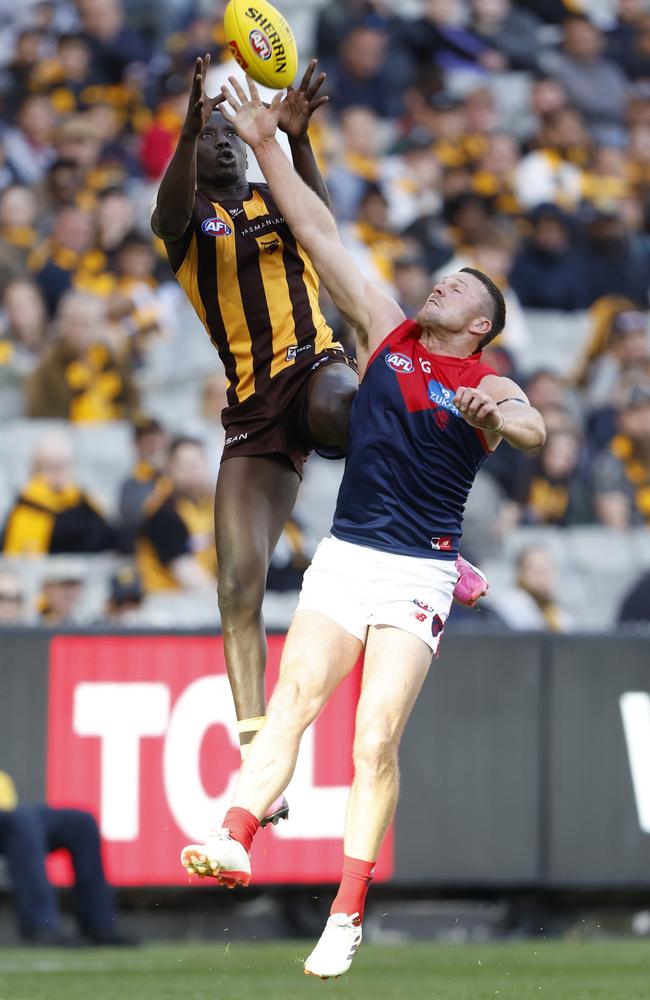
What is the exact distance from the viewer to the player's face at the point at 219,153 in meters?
6.95

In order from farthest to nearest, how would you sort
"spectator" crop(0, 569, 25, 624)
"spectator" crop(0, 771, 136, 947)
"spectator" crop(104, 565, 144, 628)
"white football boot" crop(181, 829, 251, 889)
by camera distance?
1. "spectator" crop(104, 565, 144, 628)
2. "spectator" crop(0, 569, 25, 624)
3. "spectator" crop(0, 771, 136, 947)
4. "white football boot" crop(181, 829, 251, 889)

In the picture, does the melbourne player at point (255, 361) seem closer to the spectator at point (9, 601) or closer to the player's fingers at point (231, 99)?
the player's fingers at point (231, 99)

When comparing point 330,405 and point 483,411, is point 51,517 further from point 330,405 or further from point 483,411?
point 483,411

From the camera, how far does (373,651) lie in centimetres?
649

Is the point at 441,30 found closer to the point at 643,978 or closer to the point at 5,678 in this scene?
the point at 5,678

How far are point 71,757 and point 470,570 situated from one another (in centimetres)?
373

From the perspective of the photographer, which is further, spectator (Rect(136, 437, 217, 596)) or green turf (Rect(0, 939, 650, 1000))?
spectator (Rect(136, 437, 217, 596))

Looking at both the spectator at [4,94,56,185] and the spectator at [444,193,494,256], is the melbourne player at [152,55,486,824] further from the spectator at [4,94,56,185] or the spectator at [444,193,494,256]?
the spectator at [444,193,494,256]

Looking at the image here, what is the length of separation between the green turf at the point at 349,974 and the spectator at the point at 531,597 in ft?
6.96

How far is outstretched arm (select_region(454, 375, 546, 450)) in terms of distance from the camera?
605 cm

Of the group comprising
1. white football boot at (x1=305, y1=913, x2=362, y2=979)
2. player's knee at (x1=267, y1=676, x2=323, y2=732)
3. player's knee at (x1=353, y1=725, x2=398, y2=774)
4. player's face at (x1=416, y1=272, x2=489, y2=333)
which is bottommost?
white football boot at (x1=305, y1=913, x2=362, y2=979)

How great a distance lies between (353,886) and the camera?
6383mm

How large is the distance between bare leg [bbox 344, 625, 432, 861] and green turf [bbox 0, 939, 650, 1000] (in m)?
1.58

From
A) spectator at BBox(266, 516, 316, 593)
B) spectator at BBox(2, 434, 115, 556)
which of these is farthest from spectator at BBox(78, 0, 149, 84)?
spectator at BBox(266, 516, 316, 593)
